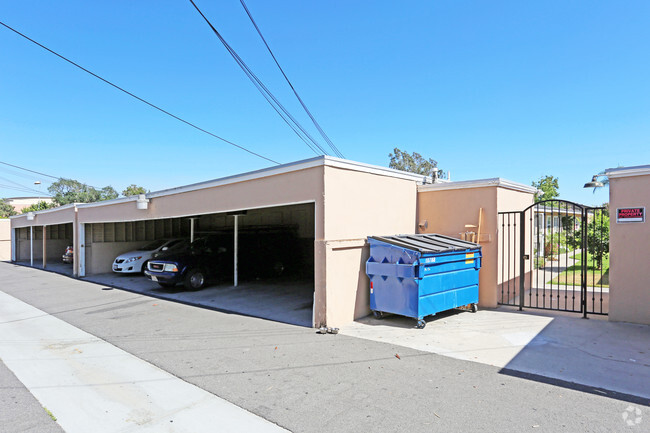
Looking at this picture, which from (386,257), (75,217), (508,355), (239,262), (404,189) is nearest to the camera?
(508,355)

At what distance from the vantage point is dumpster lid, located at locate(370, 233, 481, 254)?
6488mm

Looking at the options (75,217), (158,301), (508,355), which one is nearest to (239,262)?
(158,301)

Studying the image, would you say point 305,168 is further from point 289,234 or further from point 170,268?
point 289,234

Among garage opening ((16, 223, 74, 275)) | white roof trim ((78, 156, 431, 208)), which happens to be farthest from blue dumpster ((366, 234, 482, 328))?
garage opening ((16, 223, 74, 275))

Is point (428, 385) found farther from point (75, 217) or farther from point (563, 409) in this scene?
point (75, 217)

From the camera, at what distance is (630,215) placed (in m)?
6.21

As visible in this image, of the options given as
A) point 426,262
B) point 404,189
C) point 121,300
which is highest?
point 404,189

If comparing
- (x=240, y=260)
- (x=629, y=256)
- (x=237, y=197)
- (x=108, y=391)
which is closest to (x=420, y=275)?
(x=629, y=256)

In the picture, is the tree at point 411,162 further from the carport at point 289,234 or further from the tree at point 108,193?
the tree at point 108,193

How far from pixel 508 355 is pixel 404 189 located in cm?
437

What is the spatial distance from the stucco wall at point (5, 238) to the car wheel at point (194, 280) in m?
21.7

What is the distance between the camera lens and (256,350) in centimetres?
546

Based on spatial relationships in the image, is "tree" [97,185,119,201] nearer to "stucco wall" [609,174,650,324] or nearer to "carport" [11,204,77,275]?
"carport" [11,204,77,275]

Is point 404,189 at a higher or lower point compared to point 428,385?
higher
